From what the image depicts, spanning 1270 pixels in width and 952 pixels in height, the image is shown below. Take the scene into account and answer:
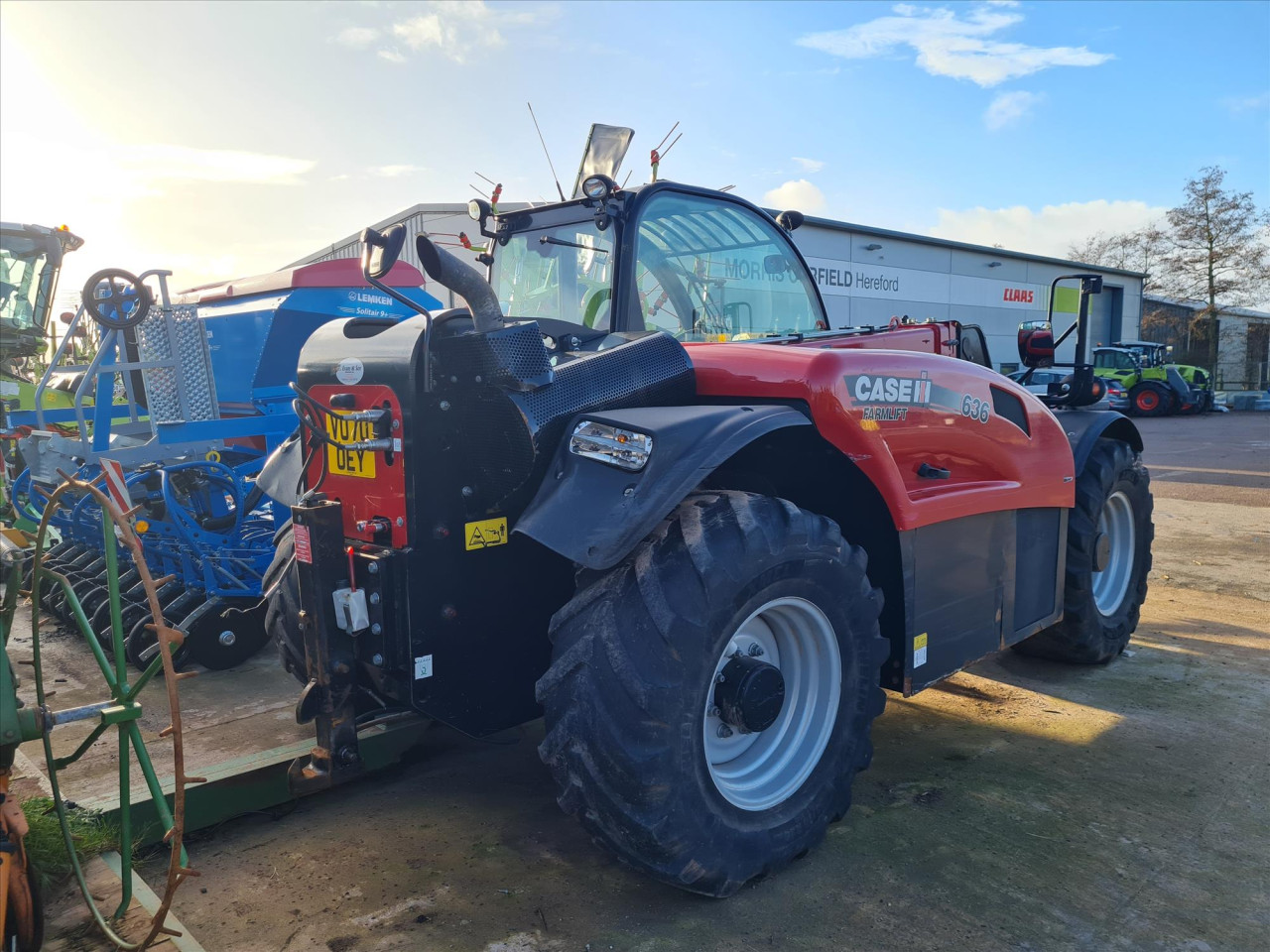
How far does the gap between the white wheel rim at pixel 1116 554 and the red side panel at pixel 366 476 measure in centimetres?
382

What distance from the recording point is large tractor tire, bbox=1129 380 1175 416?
26.0 metres

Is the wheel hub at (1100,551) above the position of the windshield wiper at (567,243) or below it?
below

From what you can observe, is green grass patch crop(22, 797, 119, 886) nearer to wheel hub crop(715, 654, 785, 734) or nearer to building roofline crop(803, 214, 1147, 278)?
wheel hub crop(715, 654, 785, 734)

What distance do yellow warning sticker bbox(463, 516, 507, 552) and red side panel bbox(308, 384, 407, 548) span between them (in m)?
0.18

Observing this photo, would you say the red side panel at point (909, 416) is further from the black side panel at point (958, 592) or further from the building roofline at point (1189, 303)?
the building roofline at point (1189, 303)

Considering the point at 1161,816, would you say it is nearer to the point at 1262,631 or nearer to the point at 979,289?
the point at 1262,631

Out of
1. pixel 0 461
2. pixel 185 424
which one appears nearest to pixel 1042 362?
pixel 185 424

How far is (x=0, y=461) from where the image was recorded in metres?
7.03

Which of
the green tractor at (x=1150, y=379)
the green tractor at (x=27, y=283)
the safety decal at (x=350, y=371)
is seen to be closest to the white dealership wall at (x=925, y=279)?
the green tractor at (x=1150, y=379)

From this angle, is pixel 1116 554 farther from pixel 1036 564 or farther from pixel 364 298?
pixel 364 298

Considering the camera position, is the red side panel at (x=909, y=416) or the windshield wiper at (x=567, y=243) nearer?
the red side panel at (x=909, y=416)

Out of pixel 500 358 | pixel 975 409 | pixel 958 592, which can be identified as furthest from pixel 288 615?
pixel 975 409

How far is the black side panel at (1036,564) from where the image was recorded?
374 centimetres

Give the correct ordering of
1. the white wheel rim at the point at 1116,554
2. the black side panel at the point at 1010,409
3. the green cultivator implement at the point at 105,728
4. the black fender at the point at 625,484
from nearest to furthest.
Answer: the green cultivator implement at the point at 105,728
the black fender at the point at 625,484
the black side panel at the point at 1010,409
the white wheel rim at the point at 1116,554
